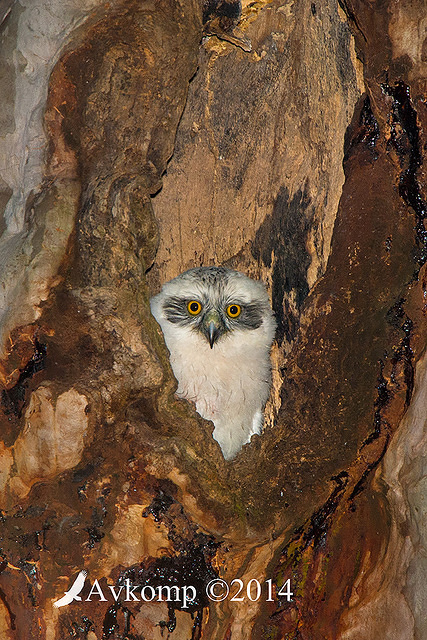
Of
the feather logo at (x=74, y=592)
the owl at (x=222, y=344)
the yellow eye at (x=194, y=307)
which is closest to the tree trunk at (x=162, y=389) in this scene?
the feather logo at (x=74, y=592)

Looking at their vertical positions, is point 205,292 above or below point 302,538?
above

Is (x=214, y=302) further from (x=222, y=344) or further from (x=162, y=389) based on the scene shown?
(x=162, y=389)

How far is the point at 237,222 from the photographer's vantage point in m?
4.03

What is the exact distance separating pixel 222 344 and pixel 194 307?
0.29 metres

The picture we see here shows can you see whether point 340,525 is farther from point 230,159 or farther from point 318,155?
point 230,159

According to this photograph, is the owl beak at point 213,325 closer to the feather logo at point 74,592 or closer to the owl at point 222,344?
the owl at point 222,344

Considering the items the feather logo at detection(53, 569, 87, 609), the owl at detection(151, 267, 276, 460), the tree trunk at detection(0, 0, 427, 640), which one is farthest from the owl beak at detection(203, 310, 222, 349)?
the feather logo at detection(53, 569, 87, 609)

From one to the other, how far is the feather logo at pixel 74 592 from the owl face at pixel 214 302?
5.42 feet

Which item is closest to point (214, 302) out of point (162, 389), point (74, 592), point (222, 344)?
point (222, 344)

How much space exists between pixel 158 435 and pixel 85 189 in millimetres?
1087

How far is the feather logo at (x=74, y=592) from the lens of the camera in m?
2.75

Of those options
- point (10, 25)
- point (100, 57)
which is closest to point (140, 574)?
point (100, 57)

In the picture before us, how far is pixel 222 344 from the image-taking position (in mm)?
4211

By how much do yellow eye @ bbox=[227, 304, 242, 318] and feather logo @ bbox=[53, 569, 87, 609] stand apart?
6.15ft
